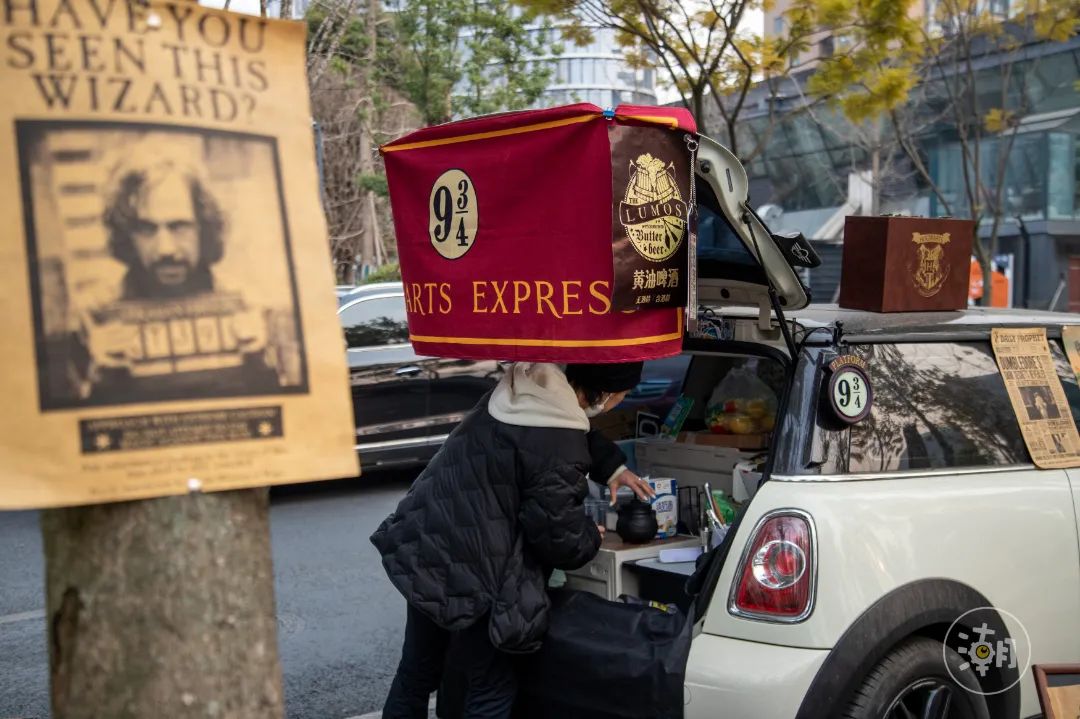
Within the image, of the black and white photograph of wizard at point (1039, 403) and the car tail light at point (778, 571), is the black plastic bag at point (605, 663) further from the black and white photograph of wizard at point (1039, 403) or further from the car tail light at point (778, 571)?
the black and white photograph of wizard at point (1039, 403)

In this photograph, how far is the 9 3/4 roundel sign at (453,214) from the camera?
382 centimetres

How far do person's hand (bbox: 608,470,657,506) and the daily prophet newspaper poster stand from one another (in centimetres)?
247

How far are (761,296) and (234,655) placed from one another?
104 inches

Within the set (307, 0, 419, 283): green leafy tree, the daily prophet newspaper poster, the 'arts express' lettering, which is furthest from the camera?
(307, 0, 419, 283): green leafy tree

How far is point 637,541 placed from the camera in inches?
161

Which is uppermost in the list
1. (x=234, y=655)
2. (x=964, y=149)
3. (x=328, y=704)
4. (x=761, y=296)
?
(x=964, y=149)

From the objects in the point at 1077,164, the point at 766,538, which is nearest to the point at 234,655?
the point at 766,538

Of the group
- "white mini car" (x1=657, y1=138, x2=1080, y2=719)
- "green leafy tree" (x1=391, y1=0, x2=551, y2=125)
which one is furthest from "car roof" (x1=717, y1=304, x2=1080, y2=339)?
"green leafy tree" (x1=391, y1=0, x2=551, y2=125)

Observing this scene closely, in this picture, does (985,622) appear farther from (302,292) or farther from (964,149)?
(964,149)

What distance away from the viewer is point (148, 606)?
1.66 metres

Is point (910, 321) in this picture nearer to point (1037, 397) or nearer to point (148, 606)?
point (1037, 397)

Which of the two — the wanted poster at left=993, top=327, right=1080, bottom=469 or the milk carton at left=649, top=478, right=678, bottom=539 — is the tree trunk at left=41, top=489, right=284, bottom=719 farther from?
the wanted poster at left=993, top=327, right=1080, bottom=469

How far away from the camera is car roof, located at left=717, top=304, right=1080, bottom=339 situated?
376 centimetres

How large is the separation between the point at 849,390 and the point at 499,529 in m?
1.21
